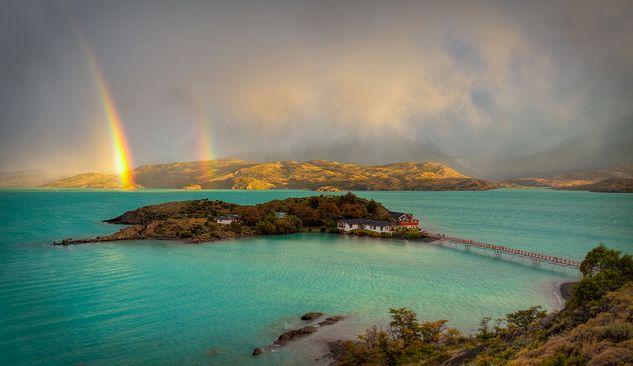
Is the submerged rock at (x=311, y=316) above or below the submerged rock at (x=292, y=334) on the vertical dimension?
below

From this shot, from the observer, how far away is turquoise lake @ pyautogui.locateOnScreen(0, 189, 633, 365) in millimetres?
28453

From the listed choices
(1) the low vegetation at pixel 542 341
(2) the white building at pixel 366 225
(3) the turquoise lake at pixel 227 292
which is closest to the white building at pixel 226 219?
(3) the turquoise lake at pixel 227 292

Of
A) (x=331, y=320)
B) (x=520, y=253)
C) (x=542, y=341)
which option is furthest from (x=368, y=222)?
(x=542, y=341)

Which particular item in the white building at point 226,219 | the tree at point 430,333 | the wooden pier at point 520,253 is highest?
the white building at point 226,219

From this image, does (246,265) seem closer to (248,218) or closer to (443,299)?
(443,299)

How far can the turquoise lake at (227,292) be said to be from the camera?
28453mm

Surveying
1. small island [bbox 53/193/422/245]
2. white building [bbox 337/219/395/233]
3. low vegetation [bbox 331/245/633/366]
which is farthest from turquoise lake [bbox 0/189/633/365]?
white building [bbox 337/219/395/233]

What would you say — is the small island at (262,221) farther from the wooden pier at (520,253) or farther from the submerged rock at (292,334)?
the submerged rock at (292,334)

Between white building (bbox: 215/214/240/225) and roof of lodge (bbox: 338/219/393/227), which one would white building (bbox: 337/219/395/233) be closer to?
roof of lodge (bbox: 338/219/393/227)

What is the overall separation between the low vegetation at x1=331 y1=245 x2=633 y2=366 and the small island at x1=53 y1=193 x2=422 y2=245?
208 feet

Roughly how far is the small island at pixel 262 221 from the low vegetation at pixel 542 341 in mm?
63417

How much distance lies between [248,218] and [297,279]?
55762mm

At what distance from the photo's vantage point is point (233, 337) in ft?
98.7

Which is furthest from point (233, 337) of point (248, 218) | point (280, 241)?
point (248, 218)
